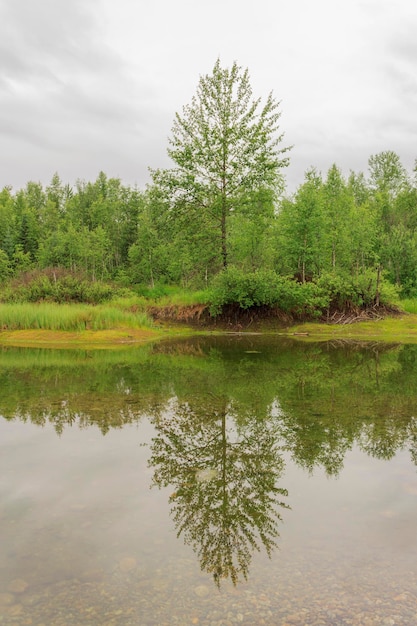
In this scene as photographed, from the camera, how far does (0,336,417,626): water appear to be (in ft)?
11.8

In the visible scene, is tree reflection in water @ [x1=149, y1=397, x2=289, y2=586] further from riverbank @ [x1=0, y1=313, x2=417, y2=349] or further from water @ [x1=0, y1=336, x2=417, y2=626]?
riverbank @ [x1=0, y1=313, x2=417, y2=349]

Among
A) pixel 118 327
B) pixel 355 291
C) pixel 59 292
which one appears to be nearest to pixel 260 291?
pixel 355 291

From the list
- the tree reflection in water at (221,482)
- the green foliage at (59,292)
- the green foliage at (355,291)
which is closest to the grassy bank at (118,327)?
the green foliage at (59,292)

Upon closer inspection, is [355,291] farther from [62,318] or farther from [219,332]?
[62,318]

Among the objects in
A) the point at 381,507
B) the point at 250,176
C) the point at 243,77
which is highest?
the point at 243,77

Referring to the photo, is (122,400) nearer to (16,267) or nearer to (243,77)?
(243,77)

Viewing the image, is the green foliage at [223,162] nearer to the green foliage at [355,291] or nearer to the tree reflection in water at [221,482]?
the green foliage at [355,291]

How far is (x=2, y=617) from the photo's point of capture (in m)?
3.42

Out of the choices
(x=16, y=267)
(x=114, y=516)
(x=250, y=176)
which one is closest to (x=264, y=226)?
(x=250, y=176)

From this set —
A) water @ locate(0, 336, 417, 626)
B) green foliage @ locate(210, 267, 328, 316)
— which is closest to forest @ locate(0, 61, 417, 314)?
green foliage @ locate(210, 267, 328, 316)

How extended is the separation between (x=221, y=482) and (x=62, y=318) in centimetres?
1964

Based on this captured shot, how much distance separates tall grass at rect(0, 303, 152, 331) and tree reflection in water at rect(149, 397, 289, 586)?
620 inches

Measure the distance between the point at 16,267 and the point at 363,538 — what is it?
6691cm

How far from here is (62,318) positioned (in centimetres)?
2373
